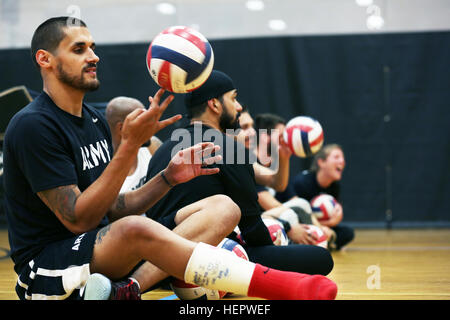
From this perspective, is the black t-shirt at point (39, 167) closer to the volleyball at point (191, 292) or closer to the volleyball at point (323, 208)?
the volleyball at point (191, 292)

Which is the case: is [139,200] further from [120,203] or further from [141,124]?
[141,124]

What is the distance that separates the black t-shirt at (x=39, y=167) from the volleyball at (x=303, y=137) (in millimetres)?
2427

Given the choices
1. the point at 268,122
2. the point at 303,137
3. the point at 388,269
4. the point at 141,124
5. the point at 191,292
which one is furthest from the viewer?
the point at 268,122

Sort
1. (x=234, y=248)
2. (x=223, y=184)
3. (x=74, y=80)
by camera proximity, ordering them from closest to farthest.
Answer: (x=74, y=80)
(x=234, y=248)
(x=223, y=184)

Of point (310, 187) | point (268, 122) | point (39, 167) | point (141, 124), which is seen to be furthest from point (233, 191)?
point (310, 187)

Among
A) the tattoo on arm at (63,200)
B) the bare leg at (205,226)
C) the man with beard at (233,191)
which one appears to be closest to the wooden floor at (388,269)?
the man with beard at (233,191)

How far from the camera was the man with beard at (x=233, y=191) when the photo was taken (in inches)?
117

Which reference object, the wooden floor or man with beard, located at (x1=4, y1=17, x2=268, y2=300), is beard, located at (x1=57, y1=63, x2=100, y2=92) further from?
the wooden floor

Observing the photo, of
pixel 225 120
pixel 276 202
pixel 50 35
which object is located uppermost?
pixel 50 35

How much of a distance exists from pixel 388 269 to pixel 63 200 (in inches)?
106

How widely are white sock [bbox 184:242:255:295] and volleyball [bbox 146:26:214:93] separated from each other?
965 mm

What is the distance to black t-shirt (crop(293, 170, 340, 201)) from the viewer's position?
19.2 feet

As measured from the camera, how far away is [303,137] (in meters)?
4.64

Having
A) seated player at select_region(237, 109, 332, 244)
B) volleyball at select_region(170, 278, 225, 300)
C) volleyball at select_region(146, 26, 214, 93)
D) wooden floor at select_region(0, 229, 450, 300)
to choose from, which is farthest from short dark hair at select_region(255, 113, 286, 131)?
volleyball at select_region(170, 278, 225, 300)
